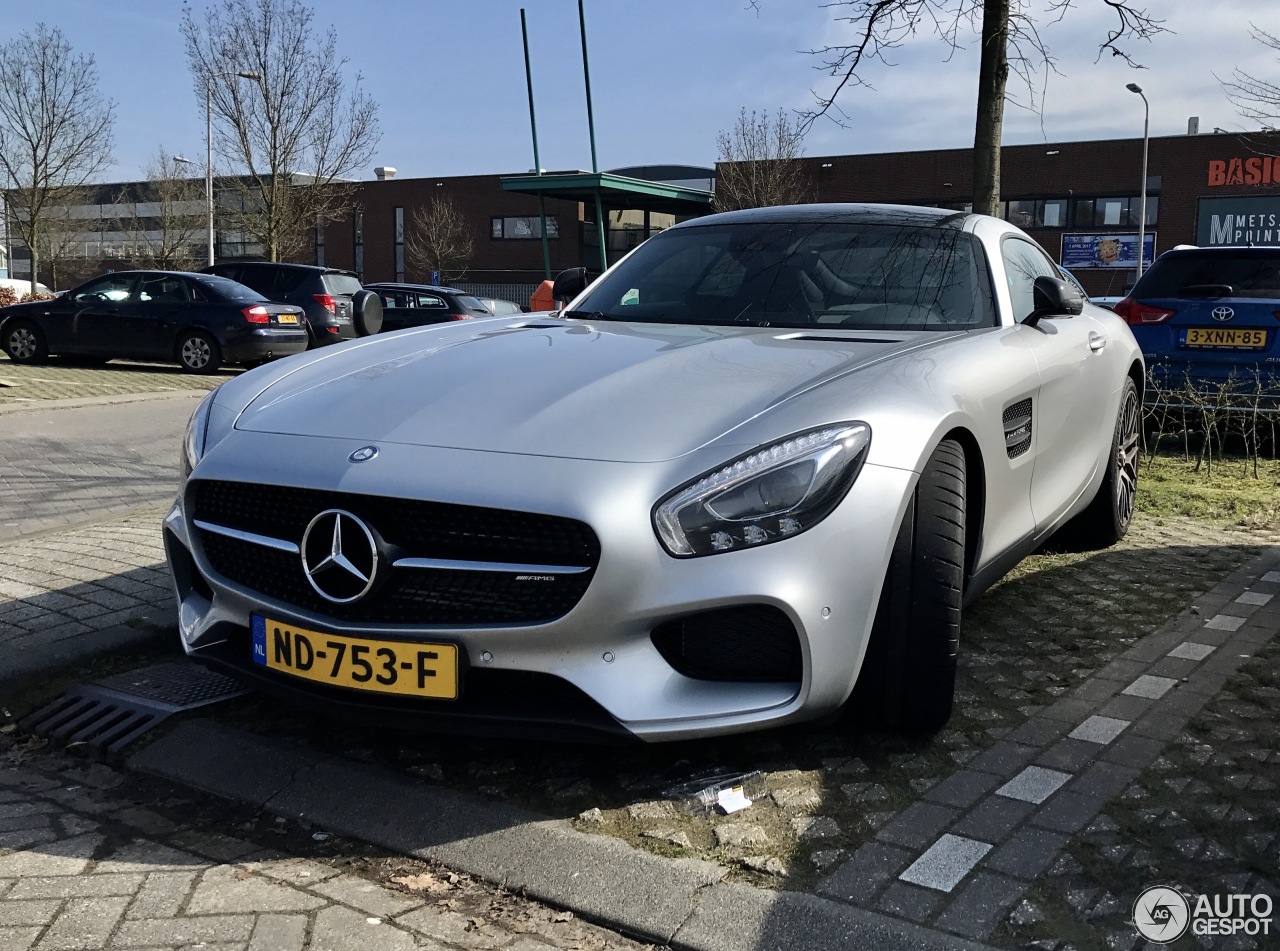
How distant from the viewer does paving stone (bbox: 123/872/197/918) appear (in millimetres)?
2416

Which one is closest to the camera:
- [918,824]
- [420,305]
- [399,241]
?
[918,824]

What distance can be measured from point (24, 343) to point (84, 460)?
9.42 meters

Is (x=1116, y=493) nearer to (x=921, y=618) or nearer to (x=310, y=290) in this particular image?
(x=921, y=618)

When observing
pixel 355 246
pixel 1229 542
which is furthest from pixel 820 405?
pixel 355 246

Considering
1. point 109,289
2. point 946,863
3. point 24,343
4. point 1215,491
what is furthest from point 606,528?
point 24,343

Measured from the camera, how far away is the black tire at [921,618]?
288 centimetres

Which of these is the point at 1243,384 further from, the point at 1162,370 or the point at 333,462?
the point at 333,462

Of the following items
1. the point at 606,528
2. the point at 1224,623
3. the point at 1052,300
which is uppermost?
the point at 1052,300

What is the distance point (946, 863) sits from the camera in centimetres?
246

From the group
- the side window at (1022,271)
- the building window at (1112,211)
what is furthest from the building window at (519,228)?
the side window at (1022,271)

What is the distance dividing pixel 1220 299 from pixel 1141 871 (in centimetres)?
704

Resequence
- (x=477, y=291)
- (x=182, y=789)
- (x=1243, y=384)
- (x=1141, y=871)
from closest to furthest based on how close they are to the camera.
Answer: (x=1141, y=871) < (x=182, y=789) < (x=1243, y=384) < (x=477, y=291)

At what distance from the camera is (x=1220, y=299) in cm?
841

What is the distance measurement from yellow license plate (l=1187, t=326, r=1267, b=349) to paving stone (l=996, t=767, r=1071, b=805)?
6.43m
